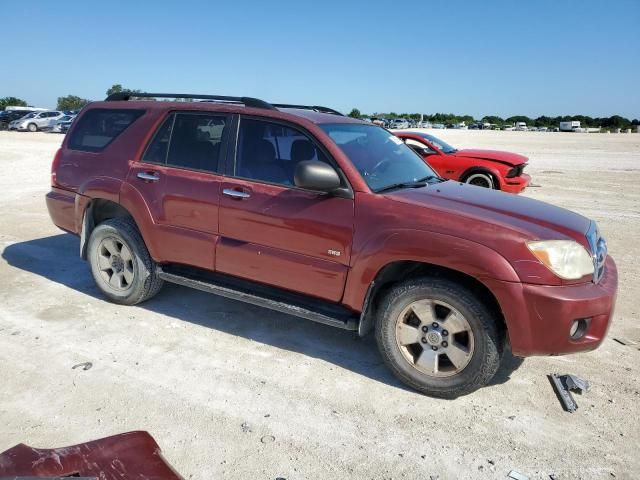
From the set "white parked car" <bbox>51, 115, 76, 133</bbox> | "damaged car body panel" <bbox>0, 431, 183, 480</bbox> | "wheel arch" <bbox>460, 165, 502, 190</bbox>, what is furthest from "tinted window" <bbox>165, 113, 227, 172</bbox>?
"white parked car" <bbox>51, 115, 76, 133</bbox>

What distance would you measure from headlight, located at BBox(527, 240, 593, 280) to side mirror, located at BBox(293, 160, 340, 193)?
1.30m

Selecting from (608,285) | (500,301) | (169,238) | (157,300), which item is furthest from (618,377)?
(157,300)

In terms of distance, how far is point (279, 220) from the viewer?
3709 millimetres

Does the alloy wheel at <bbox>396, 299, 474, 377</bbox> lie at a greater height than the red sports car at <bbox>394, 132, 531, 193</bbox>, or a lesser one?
lesser

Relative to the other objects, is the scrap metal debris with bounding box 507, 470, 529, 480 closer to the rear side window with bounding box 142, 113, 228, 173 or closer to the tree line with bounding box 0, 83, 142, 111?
the rear side window with bounding box 142, 113, 228, 173

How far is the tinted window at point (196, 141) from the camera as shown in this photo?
4.13 metres

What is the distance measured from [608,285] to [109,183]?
403 centimetres

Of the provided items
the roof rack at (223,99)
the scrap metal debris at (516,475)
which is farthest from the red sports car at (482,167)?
the scrap metal debris at (516,475)

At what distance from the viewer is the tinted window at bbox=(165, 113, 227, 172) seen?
13.6ft

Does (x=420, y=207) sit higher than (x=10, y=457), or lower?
higher

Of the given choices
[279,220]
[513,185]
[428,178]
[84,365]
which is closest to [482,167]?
[513,185]

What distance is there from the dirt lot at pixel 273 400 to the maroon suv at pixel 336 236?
34 centimetres

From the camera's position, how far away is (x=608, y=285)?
3266 millimetres

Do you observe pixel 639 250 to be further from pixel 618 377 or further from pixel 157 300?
pixel 157 300
